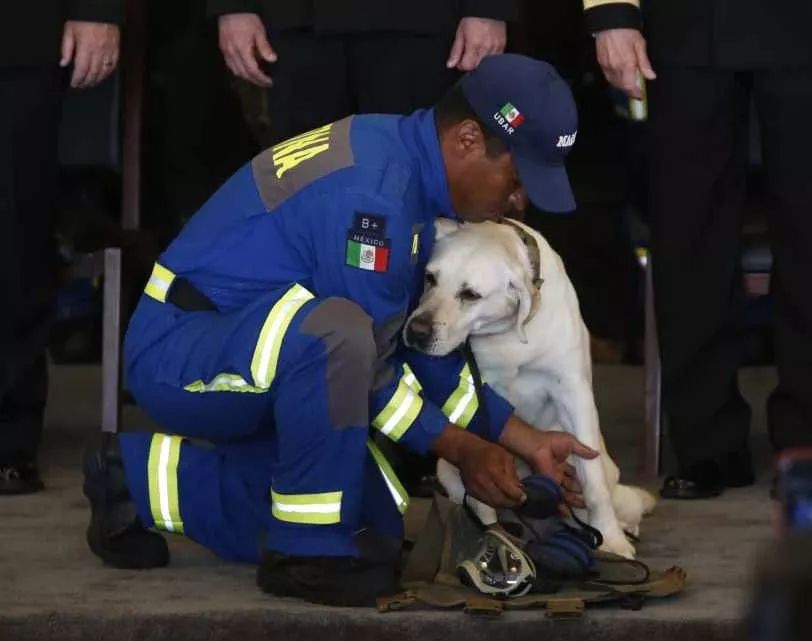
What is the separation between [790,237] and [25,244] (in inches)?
61.9

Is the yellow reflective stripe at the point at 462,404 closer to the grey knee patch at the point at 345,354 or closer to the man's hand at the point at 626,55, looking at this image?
the grey knee patch at the point at 345,354

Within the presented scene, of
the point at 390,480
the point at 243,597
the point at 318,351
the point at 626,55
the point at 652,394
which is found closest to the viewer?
the point at 318,351

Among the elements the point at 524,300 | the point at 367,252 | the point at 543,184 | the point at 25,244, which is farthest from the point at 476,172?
the point at 25,244

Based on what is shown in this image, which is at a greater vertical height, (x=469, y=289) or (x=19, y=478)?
(x=469, y=289)

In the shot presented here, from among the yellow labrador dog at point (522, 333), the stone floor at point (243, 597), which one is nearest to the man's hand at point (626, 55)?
the yellow labrador dog at point (522, 333)

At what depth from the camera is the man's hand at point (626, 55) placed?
3.49 meters

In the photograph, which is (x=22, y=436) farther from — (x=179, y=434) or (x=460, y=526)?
(x=460, y=526)

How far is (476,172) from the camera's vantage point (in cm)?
282

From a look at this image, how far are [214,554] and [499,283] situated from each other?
70cm

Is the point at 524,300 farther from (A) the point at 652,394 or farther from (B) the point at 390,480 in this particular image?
(A) the point at 652,394

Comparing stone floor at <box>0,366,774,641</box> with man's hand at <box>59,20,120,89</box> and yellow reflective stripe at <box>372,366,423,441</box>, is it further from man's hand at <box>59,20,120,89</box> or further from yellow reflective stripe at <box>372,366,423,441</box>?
man's hand at <box>59,20,120,89</box>

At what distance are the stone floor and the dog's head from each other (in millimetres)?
502

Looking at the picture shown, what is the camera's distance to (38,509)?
138 inches

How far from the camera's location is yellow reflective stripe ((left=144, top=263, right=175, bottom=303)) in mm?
2959
